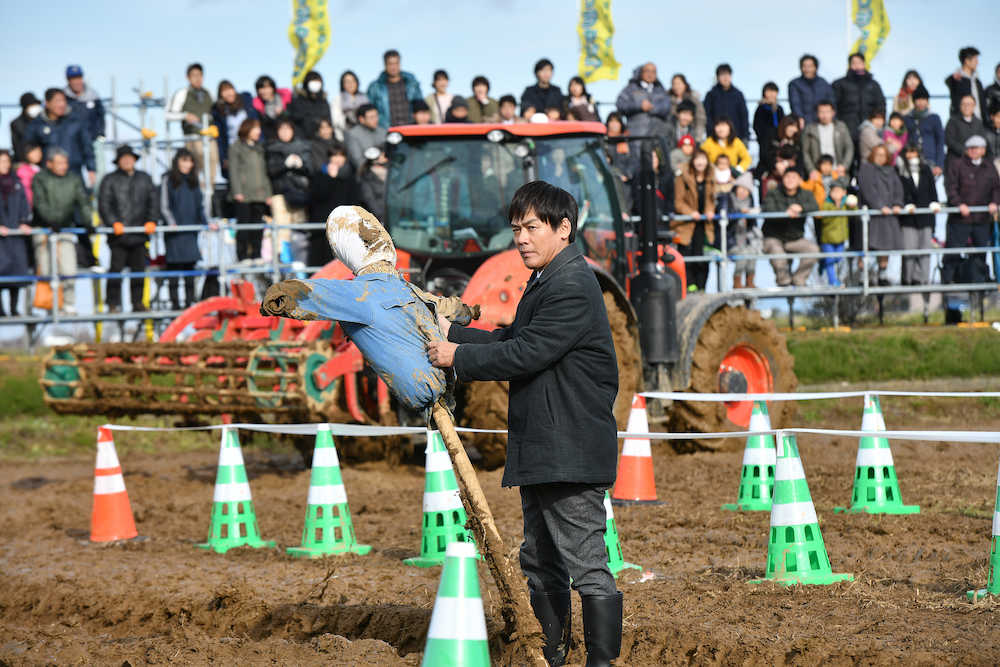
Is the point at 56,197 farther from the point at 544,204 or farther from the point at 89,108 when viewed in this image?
the point at 544,204

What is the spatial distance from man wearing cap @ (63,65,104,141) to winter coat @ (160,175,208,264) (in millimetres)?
1326

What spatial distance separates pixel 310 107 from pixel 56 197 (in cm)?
316

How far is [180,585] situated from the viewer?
20.6 ft

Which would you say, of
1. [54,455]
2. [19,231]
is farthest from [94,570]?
[19,231]

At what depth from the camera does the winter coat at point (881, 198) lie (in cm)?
1482

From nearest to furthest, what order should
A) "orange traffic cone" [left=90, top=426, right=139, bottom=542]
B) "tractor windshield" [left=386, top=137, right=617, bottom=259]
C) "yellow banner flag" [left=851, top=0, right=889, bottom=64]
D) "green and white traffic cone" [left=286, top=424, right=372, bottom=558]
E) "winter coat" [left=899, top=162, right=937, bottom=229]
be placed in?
"green and white traffic cone" [left=286, top=424, right=372, bottom=558] < "orange traffic cone" [left=90, top=426, right=139, bottom=542] < "tractor windshield" [left=386, top=137, right=617, bottom=259] < "winter coat" [left=899, top=162, right=937, bottom=229] < "yellow banner flag" [left=851, top=0, right=889, bottom=64]

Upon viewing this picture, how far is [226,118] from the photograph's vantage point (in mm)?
15219

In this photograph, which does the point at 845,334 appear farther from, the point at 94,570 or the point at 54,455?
the point at 94,570

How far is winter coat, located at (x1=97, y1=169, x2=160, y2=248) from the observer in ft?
46.4

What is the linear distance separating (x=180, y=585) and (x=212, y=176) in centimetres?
1013

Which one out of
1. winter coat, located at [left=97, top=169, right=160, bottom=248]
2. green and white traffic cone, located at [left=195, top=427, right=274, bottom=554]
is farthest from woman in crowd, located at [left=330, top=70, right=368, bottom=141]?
green and white traffic cone, located at [left=195, top=427, right=274, bottom=554]

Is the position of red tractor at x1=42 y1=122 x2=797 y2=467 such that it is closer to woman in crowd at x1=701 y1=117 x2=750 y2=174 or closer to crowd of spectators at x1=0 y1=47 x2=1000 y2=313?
crowd of spectators at x1=0 y1=47 x2=1000 y2=313

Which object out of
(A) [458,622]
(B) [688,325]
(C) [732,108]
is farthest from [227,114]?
(A) [458,622]

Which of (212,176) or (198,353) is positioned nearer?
(198,353)
